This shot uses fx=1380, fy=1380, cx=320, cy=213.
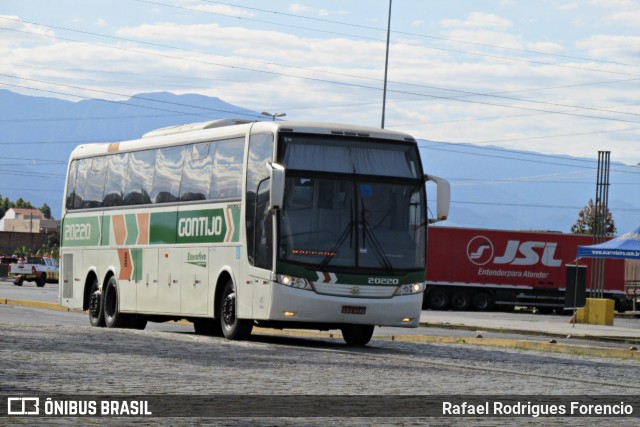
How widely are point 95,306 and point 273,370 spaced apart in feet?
45.3

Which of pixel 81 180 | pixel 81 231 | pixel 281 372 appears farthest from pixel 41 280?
pixel 281 372

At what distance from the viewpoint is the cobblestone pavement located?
12461 millimetres

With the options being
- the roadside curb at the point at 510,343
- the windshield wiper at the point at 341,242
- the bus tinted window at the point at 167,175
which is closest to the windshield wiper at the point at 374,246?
the windshield wiper at the point at 341,242

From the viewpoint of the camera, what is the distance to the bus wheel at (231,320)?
22.6 m

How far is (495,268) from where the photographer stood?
187 ft

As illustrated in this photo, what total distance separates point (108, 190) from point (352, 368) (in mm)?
12857

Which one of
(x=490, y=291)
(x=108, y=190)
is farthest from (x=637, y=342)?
(x=490, y=291)

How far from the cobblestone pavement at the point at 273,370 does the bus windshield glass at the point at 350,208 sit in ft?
4.81

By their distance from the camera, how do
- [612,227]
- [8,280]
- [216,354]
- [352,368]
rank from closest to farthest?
[352,368] < [216,354] < [8,280] < [612,227]

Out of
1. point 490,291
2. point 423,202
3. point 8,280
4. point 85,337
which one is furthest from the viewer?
point 8,280

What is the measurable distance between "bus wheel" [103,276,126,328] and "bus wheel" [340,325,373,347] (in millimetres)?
5907

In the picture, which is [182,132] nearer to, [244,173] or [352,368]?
[244,173]

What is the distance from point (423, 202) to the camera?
2219cm

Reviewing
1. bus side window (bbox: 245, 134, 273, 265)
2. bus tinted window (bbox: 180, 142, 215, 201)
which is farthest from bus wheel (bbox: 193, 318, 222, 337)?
bus side window (bbox: 245, 134, 273, 265)
